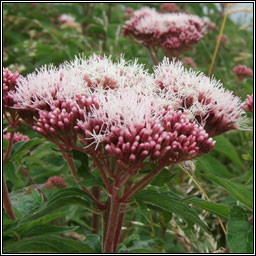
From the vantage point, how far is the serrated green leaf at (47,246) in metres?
1.64

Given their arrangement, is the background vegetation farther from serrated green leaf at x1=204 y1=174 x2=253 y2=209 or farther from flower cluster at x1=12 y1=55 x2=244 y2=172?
flower cluster at x1=12 y1=55 x2=244 y2=172

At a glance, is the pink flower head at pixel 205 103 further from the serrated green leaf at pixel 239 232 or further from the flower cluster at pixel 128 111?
the serrated green leaf at pixel 239 232

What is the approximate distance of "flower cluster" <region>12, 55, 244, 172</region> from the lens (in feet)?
5.02

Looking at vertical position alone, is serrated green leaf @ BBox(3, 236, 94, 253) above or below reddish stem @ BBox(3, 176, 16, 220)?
below

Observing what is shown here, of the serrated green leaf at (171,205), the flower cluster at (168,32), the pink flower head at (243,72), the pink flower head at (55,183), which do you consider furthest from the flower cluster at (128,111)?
the pink flower head at (243,72)

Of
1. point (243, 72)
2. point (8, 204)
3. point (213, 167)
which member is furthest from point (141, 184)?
point (243, 72)

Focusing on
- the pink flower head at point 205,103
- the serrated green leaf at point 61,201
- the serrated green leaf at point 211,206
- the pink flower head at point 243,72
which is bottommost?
the serrated green leaf at point 211,206

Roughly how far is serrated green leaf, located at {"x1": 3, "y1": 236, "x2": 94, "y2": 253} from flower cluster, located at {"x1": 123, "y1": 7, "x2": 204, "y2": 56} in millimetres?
1920

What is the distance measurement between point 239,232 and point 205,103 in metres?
0.57

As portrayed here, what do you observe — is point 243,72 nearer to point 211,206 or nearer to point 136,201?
point 211,206

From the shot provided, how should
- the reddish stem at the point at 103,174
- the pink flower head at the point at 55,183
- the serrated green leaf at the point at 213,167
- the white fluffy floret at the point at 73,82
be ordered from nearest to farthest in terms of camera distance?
the reddish stem at the point at 103,174
the white fluffy floret at the point at 73,82
the pink flower head at the point at 55,183
the serrated green leaf at the point at 213,167

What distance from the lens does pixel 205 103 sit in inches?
71.1

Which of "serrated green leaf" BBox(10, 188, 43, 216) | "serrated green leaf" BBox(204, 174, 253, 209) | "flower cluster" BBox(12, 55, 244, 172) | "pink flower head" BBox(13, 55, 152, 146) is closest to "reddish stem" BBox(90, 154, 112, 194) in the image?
"flower cluster" BBox(12, 55, 244, 172)

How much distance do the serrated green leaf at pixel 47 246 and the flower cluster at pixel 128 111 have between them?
15.0 inches
